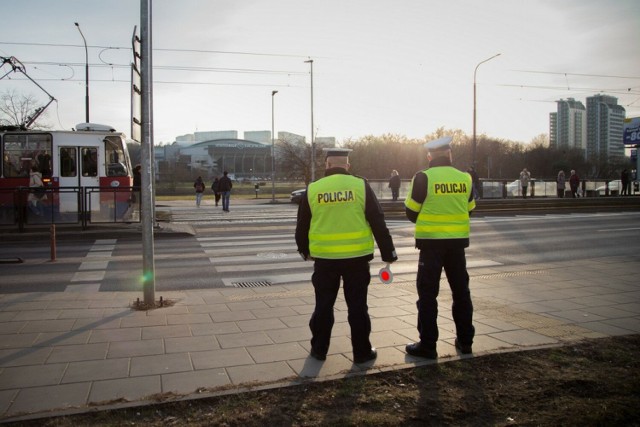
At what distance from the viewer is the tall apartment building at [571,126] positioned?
8762 cm

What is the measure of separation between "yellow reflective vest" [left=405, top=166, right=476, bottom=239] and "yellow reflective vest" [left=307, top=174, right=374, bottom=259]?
0.59 metres

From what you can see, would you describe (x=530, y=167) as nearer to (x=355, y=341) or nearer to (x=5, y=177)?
(x=5, y=177)

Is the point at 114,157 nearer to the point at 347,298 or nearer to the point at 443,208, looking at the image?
the point at 347,298

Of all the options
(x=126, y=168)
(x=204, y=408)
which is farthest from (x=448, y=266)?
(x=126, y=168)

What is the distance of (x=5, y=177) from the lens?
17750 mm

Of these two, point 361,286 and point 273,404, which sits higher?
point 361,286

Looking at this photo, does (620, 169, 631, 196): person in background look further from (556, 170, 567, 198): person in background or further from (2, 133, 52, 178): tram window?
(2, 133, 52, 178): tram window

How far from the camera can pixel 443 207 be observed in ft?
16.2

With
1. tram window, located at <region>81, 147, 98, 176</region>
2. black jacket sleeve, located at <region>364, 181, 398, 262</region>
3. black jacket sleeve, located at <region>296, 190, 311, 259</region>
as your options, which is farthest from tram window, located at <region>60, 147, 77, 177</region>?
black jacket sleeve, located at <region>364, 181, 398, 262</region>

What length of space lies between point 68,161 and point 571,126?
8822 cm

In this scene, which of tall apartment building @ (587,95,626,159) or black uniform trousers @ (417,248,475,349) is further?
tall apartment building @ (587,95,626,159)

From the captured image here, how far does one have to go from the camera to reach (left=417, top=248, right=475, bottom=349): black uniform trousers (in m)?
4.86

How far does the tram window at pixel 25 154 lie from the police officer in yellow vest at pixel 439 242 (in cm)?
1635

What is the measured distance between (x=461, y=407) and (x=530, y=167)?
266 ft
